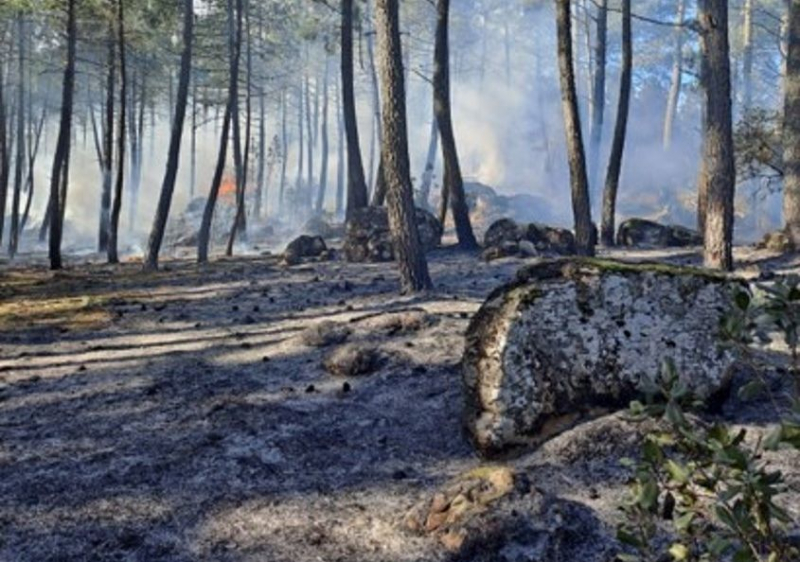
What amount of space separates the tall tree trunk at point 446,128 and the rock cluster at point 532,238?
808mm

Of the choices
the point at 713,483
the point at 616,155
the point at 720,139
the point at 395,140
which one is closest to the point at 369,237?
the point at 395,140

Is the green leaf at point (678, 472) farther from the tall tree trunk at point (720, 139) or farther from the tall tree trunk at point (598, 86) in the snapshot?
the tall tree trunk at point (598, 86)

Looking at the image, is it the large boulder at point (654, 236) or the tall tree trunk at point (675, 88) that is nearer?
the large boulder at point (654, 236)

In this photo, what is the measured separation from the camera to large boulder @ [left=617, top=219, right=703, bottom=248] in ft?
62.6

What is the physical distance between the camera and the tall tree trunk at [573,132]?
538 inches

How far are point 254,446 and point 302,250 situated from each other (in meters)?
14.2

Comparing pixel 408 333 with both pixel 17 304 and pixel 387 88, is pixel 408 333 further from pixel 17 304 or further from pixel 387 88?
pixel 17 304

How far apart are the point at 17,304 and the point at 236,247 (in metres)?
19.1

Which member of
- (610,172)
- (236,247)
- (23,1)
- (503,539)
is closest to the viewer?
(503,539)

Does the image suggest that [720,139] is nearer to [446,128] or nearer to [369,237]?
[446,128]

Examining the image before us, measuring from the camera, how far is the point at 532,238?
17.8 m

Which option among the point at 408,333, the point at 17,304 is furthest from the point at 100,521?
the point at 17,304

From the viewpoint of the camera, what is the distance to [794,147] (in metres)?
14.6

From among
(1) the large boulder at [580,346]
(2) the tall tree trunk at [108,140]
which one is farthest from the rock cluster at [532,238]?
(2) the tall tree trunk at [108,140]
